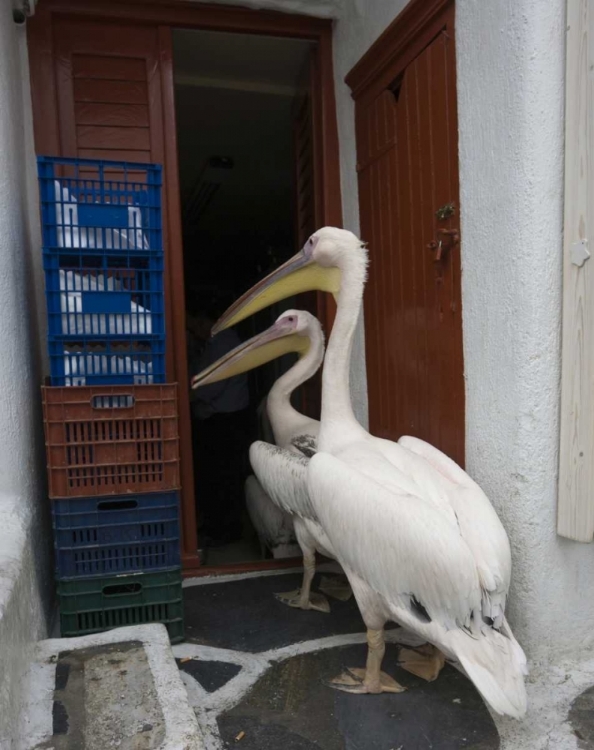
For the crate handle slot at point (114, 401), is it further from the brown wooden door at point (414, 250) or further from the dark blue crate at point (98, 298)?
the brown wooden door at point (414, 250)

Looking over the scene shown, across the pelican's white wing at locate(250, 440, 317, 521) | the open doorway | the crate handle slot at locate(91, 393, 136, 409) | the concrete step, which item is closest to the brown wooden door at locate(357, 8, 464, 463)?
the pelican's white wing at locate(250, 440, 317, 521)

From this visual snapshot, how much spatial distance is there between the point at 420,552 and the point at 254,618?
1.27 meters

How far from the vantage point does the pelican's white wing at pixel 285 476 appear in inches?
106

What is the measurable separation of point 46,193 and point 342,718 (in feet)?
7.11

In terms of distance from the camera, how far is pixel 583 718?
6.54 ft

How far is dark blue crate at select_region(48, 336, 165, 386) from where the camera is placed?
240cm

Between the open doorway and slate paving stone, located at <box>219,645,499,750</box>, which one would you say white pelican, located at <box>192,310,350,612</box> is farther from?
slate paving stone, located at <box>219,645,499,750</box>

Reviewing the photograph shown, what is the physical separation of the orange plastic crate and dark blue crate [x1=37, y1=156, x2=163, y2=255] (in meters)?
0.57

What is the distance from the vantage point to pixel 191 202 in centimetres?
715

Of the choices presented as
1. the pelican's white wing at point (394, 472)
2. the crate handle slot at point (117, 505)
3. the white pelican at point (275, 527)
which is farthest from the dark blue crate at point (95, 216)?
the white pelican at point (275, 527)

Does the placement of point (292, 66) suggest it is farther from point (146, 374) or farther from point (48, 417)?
point (48, 417)

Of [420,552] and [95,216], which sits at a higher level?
[95,216]

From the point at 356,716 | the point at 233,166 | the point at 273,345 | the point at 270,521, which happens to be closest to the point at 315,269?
the point at 273,345

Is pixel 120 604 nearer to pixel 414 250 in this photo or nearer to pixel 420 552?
pixel 420 552
